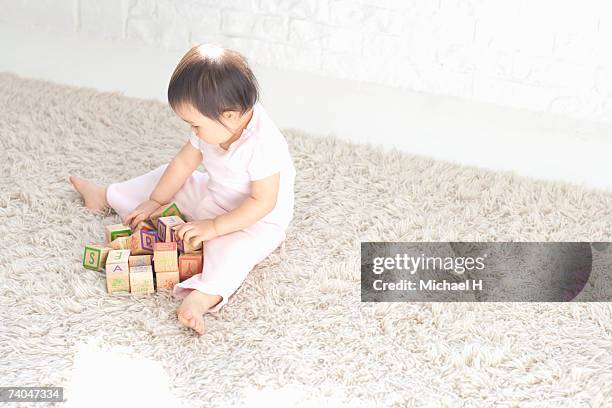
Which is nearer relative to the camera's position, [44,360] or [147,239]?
[44,360]

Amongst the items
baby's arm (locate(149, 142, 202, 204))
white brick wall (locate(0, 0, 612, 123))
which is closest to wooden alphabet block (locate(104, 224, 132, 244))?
baby's arm (locate(149, 142, 202, 204))

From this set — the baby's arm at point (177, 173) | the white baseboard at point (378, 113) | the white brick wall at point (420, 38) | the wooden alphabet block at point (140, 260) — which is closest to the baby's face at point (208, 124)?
the baby's arm at point (177, 173)

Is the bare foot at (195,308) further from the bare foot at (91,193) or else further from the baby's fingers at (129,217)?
the bare foot at (91,193)

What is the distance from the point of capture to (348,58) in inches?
95.4

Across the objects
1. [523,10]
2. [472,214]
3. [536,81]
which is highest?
[523,10]

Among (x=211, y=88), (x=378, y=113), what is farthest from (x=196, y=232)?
(x=378, y=113)

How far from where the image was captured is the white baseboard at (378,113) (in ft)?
6.44

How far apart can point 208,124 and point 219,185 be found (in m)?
0.17

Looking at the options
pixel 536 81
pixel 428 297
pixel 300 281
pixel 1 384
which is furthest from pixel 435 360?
pixel 536 81

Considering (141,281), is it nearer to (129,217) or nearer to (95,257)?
(95,257)

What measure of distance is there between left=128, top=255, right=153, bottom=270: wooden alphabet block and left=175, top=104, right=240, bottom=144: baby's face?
0.76 feet

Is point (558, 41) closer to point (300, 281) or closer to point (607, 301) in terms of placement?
point (607, 301)

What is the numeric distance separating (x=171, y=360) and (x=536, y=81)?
4.99ft

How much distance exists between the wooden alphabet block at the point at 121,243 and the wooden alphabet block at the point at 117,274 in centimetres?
7
